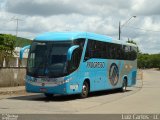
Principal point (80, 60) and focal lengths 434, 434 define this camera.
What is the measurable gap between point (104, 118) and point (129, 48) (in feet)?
54.5

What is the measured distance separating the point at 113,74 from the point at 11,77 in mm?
8033

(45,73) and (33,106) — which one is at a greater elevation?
(45,73)

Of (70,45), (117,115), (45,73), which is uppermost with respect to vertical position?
(70,45)

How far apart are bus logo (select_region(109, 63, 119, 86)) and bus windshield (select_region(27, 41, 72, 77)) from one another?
6604 millimetres

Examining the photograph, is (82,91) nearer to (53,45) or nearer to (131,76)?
(53,45)

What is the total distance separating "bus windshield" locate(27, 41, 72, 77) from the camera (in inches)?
784

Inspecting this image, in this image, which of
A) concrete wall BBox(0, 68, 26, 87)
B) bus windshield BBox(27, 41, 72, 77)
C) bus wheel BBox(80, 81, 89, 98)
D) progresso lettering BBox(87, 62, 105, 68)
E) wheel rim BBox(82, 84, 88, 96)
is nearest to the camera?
bus windshield BBox(27, 41, 72, 77)

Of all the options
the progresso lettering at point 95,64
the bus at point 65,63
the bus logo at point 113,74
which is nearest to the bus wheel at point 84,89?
the bus at point 65,63

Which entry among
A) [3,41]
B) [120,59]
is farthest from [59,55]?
[3,41]

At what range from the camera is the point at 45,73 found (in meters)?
20.0

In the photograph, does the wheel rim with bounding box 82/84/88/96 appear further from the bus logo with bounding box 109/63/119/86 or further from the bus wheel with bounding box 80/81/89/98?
the bus logo with bounding box 109/63/119/86

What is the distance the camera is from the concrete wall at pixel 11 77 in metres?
29.9

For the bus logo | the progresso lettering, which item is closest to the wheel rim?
the progresso lettering

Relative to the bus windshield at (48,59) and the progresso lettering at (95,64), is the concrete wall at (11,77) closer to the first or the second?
the progresso lettering at (95,64)
